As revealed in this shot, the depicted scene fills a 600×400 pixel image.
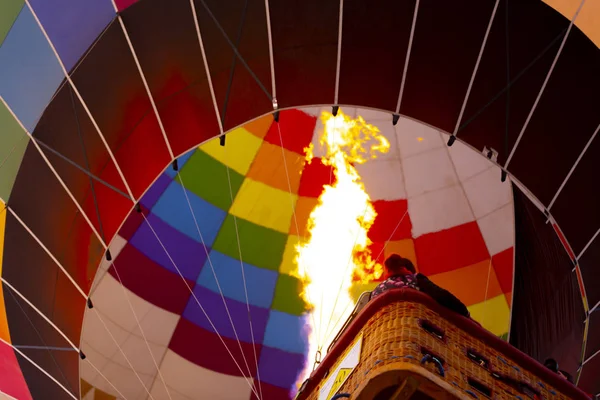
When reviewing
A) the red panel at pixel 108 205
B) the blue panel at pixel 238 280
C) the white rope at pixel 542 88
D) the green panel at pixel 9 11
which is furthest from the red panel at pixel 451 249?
the green panel at pixel 9 11

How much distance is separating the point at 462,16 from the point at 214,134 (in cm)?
169

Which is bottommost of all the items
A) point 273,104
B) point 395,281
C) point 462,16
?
point 395,281

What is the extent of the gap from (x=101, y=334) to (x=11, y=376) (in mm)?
1134

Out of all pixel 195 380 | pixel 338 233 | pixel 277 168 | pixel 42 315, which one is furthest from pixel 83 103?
pixel 195 380

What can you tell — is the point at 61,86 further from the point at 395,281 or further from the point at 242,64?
the point at 395,281

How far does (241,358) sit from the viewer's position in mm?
6836

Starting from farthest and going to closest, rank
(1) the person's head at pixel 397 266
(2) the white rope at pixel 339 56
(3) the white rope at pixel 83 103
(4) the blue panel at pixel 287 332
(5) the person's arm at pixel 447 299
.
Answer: (4) the blue panel at pixel 287 332 < (3) the white rope at pixel 83 103 < (2) the white rope at pixel 339 56 < (1) the person's head at pixel 397 266 < (5) the person's arm at pixel 447 299

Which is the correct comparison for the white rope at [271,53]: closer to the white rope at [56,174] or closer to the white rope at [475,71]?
the white rope at [475,71]

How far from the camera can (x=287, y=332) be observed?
6.88m

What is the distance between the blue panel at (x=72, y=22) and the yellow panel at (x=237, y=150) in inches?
90.0

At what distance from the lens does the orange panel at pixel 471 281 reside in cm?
646

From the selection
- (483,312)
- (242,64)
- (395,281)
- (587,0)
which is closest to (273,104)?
(242,64)

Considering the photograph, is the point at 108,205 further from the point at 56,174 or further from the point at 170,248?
the point at 170,248

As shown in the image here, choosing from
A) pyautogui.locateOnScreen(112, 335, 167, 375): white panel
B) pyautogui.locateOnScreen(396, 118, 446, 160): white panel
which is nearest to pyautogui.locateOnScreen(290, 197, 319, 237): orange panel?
pyautogui.locateOnScreen(396, 118, 446, 160): white panel
